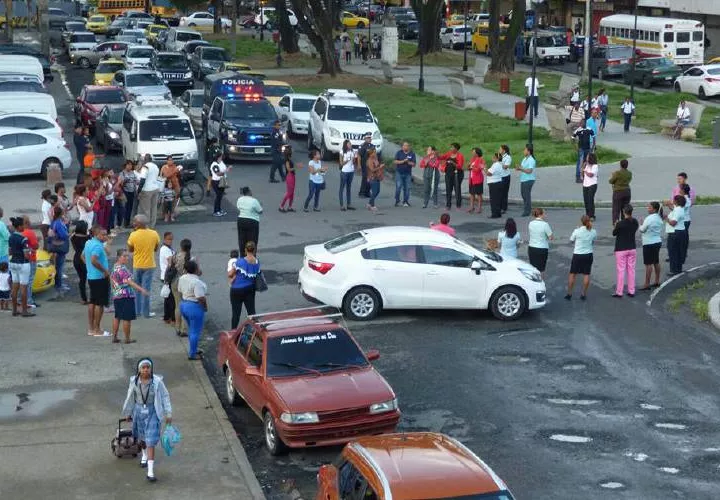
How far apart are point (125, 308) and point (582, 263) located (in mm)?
7507

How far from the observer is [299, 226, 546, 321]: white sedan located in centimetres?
2012

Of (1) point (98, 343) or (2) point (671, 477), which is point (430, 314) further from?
(2) point (671, 477)

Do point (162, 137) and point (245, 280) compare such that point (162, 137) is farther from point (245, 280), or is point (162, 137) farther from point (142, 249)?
point (245, 280)

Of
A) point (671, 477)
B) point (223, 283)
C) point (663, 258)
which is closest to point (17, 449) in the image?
point (671, 477)

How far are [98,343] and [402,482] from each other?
32.6 ft

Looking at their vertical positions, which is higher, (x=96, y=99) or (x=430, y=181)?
(x=96, y=99)

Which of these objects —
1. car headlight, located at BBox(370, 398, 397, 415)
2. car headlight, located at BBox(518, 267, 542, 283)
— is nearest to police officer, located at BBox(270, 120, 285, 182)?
car headlight, located at BBox(518, 267, 542, 283)

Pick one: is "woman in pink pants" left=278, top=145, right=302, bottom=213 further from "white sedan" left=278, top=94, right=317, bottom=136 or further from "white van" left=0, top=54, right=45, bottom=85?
"white van" left=0, top=54, right=45, bottom=85

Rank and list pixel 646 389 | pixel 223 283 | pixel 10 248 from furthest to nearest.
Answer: pixel 223 283, pixel 10 248, pixel 646 389

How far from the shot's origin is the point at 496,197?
93.8ft

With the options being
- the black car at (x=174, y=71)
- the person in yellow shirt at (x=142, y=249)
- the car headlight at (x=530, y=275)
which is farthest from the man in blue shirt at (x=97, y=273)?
the black car at (x=174, y=71)

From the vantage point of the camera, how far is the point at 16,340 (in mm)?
19250

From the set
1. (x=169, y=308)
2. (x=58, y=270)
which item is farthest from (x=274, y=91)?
(x=169, y=308)

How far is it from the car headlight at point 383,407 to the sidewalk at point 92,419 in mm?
1498
